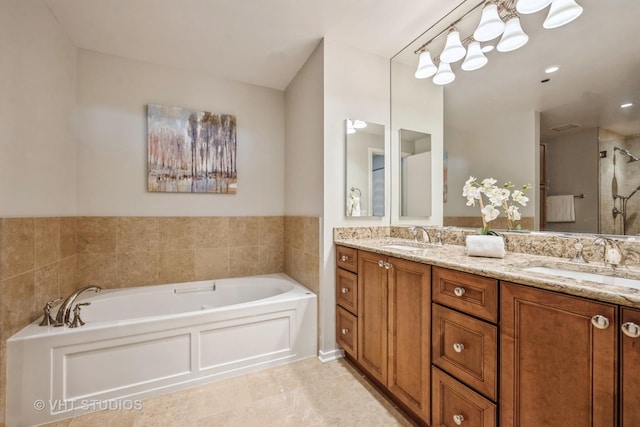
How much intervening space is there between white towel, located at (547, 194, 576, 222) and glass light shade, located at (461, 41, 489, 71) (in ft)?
3.30

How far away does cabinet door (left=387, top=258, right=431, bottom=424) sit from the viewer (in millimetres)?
1266

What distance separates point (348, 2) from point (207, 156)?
177cm

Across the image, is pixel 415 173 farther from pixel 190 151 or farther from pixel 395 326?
pixel 190 151

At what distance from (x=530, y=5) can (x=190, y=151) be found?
266cm

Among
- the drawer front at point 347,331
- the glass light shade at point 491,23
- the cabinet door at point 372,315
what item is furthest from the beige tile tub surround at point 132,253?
the glass light shade at point 491,23

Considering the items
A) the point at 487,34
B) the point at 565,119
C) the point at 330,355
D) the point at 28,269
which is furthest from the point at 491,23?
the point at 28,269

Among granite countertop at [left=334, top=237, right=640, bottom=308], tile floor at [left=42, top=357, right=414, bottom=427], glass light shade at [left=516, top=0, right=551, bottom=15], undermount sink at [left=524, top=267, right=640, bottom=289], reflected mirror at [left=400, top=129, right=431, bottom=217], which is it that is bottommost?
tile floor at [left=42, top=357, right=414, bottom=427]

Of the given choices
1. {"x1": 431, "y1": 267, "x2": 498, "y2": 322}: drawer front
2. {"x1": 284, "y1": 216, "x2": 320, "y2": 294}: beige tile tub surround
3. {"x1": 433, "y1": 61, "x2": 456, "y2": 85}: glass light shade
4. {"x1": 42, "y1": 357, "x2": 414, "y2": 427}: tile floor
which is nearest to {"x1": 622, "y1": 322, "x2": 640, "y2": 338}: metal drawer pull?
{"x1": 431, "y1": 267, "x2": 498, "y2": 322}: drawer front

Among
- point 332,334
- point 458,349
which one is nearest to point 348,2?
point 458,349

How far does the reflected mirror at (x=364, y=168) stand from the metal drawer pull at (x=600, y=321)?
151cm

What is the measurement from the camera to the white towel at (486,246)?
1.33 metres

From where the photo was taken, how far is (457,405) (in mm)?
1120

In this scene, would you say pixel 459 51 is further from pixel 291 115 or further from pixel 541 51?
pixel 291 115

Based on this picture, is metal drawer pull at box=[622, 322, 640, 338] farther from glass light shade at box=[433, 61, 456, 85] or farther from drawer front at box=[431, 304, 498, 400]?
glass light shade at box=[433, 61, 456, 85]
